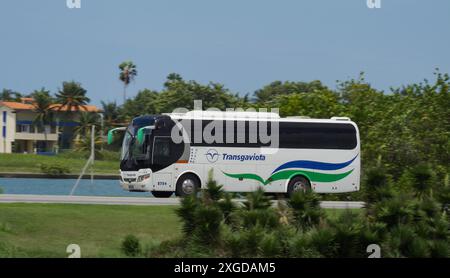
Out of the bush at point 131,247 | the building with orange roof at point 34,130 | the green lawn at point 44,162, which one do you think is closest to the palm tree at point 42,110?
the building with orange roof at point 34,130

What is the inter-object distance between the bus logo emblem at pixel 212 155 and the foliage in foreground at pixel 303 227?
42.8ft

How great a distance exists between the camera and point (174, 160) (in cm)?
2827

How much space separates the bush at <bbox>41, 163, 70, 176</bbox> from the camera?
241 feet

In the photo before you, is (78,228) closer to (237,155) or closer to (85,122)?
(237,155)

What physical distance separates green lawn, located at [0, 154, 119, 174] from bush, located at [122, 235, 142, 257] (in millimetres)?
59033

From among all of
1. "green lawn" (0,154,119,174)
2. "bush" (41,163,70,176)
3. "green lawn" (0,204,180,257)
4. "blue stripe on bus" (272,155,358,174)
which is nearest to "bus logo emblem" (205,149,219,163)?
"blue stripe on bus" (272,155,358,174)

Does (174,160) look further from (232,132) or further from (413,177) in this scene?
(413,177)

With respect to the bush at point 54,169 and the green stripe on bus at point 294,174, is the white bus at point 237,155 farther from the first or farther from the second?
the bush at point 54,169

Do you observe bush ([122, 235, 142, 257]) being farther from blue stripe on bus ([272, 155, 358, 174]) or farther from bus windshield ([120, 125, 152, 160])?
blue stripe on bus ([272, 155, 358, 174])

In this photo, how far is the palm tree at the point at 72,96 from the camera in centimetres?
10112

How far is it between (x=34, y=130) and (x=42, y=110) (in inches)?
118
